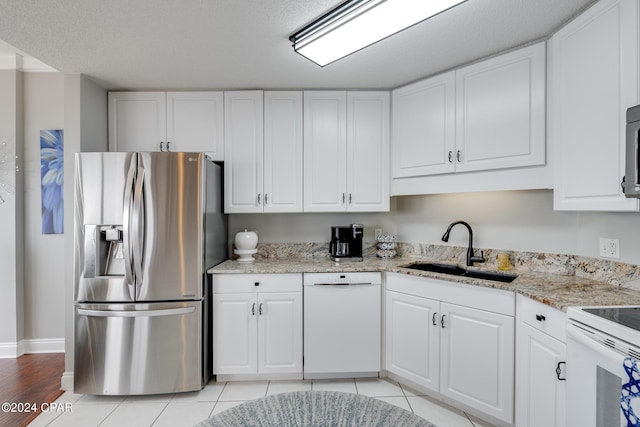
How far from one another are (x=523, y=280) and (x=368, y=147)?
153cm

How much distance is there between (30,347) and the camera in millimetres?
3002

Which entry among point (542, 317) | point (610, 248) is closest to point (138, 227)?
point (542, 317)

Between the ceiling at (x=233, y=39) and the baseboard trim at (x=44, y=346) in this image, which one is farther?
the baseboard trim at (x=44, y=346)

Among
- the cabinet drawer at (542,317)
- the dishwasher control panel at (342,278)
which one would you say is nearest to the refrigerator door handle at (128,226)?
the dishwasher control panel at (342,278)

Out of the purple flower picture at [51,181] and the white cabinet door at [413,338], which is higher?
the purple flower picture at [51,181]

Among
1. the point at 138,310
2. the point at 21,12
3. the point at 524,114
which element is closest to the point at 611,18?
the point at 524,114

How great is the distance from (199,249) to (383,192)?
1580mm

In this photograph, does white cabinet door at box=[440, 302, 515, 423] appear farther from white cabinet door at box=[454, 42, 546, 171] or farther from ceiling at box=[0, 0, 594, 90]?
ceiling at box=[0, 0, 594, 90]

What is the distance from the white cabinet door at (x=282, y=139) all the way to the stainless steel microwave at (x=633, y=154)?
81.2 inches

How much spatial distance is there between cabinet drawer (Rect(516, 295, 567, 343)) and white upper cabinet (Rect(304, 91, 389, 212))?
51.8 inches

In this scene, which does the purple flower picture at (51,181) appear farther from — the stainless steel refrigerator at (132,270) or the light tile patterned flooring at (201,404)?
the light tile patterned flooring at (201,404)

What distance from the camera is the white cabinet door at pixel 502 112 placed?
197 centimetres

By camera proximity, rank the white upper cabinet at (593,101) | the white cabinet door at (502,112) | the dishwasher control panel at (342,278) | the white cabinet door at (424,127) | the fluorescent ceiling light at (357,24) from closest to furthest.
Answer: the white upper cabinet at (593,101) → the fluorescent ceiling light at (357,24) → the white cabinet door at (502,112) → the white cabinet door at (424,127) → the dishwasher control panel at (342,278)

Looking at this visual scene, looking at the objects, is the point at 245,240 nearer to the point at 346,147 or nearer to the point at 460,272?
the point at 346,147
